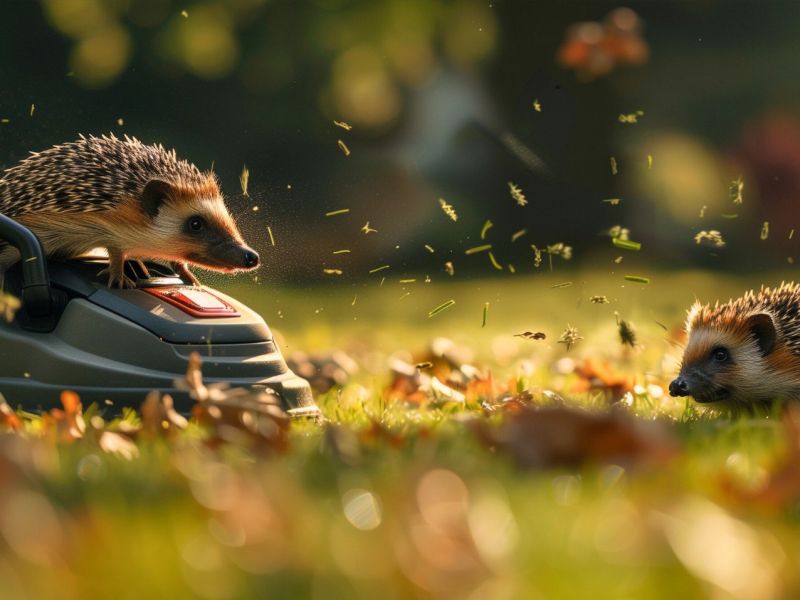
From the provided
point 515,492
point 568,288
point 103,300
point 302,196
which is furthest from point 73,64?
point 515,492

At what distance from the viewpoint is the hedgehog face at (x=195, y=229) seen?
4102mm

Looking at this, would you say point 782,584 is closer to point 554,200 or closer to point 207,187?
point 207,187

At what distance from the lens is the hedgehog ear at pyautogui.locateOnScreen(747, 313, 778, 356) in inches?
170

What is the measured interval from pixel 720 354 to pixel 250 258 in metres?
1.88

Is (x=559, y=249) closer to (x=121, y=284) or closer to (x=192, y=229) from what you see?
(x=192, y=229)

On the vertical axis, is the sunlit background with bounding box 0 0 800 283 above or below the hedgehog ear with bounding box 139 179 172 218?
below

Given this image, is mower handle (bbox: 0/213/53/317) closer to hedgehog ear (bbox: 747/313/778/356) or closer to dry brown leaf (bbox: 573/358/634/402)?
dry brown leaf (bbox: 573/358/634/402)

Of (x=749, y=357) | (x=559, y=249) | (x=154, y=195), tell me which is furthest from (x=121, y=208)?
(x=559, y=249)

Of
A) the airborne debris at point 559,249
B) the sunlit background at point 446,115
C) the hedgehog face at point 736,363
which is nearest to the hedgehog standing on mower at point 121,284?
the airborne debris at point 559,249

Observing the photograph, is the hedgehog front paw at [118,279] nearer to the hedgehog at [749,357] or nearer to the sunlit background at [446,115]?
the hedgehog at [749,357]

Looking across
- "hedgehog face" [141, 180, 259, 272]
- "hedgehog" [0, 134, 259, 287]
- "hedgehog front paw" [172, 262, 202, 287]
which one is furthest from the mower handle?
"hedgehog front paw" [172, 262, 202, 287]

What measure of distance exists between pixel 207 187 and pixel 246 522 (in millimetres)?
2809

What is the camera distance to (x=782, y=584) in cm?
150

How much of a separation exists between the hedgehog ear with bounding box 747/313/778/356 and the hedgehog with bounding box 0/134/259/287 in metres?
1.97
